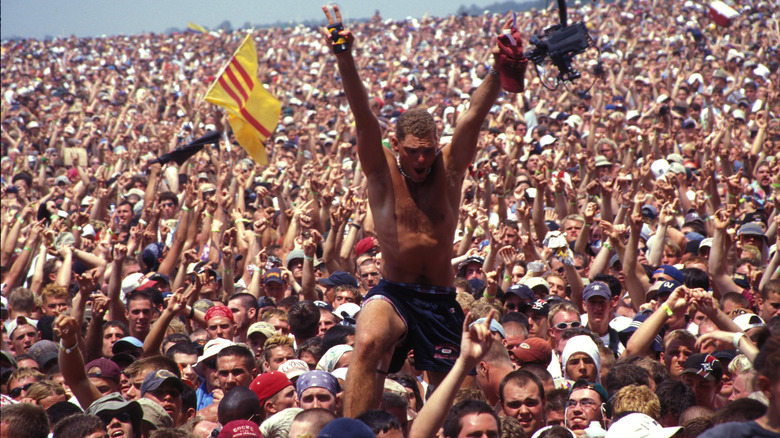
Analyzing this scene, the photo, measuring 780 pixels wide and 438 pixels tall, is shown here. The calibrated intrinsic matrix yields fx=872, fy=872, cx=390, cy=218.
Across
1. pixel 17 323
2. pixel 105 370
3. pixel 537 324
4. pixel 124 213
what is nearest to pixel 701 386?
pixel 537 324

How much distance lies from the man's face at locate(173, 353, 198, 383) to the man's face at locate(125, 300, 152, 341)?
3.10ft

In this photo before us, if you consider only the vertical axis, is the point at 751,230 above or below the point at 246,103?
below

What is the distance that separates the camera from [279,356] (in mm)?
6637

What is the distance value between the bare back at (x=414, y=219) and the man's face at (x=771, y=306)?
337cm

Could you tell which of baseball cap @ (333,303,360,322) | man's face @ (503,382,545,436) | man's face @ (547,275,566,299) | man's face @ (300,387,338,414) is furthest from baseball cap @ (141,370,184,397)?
man's face @ (547,275,566,299)

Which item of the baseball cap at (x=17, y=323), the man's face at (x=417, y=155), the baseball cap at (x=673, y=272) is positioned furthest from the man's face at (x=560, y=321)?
the baseball cap at (x=17, y=323)

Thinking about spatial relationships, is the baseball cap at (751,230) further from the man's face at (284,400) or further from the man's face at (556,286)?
the man's face at (284,400)

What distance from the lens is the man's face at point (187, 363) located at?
686 centimetres

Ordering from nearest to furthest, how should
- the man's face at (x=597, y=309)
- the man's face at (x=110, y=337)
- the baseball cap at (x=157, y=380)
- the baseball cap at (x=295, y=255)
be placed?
the baseball cap at (x=157, y=380), the man's face at (x=597, y=309), the man's face at (x=110, y=337), the baseball cap at (x=295, y=255)

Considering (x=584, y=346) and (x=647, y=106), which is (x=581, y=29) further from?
(x=647, y=106)

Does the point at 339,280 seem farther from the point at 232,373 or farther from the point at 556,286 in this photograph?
the point at 232,373

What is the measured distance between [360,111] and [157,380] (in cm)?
245

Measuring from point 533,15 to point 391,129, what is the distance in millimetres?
20252

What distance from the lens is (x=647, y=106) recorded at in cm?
1761
